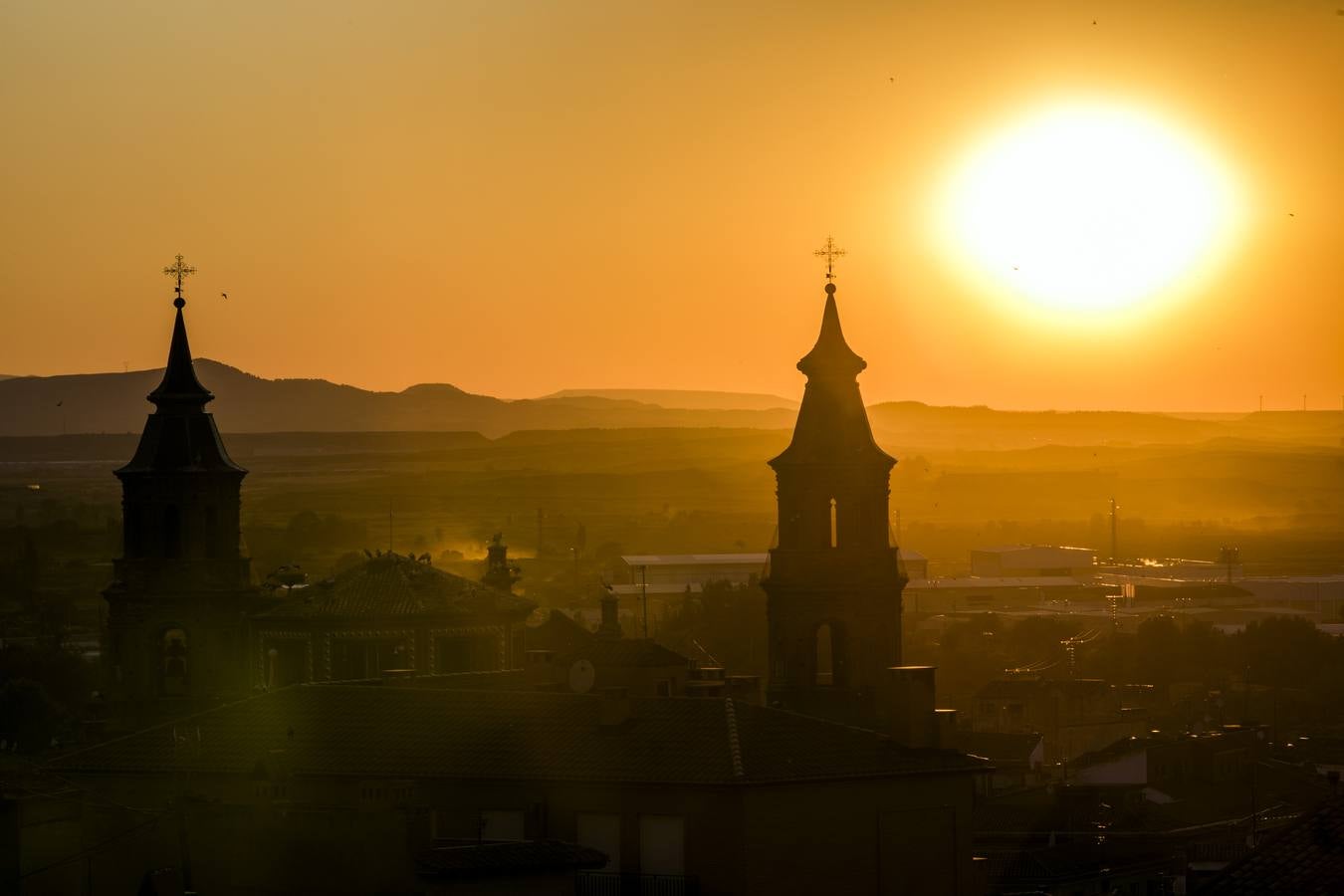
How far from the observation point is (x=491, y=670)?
6856cm

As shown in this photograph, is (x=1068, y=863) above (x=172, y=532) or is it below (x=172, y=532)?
below

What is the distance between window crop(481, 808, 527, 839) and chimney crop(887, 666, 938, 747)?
7.40m

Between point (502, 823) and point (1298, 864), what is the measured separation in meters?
19.4

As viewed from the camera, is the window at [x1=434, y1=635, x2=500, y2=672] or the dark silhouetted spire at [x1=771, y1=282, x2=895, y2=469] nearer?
the dark silhouetted spire at [x1=771, y1=282, x2=895, y2=469]

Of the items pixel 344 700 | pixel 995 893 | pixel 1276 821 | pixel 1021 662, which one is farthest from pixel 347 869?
pixel 1021 662

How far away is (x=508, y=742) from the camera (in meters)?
51.2

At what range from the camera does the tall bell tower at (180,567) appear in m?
69.6

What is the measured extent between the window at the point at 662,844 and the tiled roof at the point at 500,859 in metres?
3.75

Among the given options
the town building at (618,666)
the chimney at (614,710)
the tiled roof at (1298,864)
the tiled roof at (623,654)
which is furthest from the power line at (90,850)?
the tiled roof at (1298,864)

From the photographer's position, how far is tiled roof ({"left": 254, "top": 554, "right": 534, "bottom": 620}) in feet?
227

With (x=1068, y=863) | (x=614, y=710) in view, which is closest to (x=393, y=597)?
(x=1068, y=863)

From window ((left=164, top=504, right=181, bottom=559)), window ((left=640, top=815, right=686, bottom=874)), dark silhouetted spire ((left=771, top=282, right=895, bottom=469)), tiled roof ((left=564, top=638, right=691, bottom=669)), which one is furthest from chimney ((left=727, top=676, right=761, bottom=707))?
window ((left=164, top=504, right=181, bottom=559))

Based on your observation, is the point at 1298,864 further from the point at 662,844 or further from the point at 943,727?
the point at 943,727

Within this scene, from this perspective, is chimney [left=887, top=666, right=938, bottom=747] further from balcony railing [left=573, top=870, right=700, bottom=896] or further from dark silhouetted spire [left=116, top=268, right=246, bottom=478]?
dark silhouetted spire [left=116, top=268, right=246, bottom=478]
